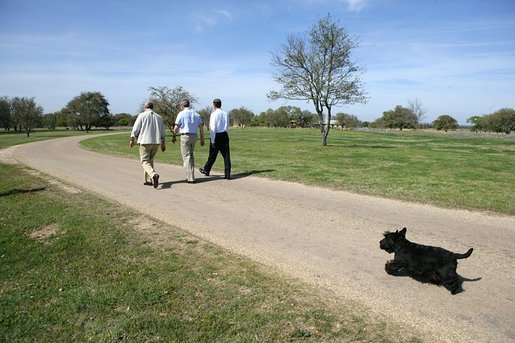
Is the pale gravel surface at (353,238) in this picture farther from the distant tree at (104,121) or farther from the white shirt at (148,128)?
the distant tree at (104,121)

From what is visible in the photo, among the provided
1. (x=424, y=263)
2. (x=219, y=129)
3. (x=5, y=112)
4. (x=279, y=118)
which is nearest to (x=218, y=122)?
(x=219, y=129)

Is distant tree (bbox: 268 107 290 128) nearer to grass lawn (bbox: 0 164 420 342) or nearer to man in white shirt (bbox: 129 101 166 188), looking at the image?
man in white shirt (bbox: 129 101 166 188)

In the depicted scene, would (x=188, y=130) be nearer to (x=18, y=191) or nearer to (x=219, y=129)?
(x=219, y=129)

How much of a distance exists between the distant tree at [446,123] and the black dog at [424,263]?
359ft

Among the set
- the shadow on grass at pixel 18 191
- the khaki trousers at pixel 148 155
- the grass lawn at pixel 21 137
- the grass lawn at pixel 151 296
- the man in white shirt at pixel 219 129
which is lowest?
the grass lawn at pixel 21 137

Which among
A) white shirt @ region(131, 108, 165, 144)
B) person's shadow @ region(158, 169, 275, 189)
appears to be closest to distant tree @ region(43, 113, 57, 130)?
person's shadow @ region(158, 169, 275, 189)

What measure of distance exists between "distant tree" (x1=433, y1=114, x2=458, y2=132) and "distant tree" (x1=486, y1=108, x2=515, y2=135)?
2008 centimetres

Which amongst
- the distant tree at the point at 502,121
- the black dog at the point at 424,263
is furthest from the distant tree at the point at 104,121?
the black dog at the point at 424,263

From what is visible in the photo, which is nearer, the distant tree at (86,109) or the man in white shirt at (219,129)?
the man in white shirt at (219,129)

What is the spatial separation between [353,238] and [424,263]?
1394mm

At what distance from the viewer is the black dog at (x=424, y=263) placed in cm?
354

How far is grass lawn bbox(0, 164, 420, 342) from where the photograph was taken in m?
2.93

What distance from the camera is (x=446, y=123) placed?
10031cm

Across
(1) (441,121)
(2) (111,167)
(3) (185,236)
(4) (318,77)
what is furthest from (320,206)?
(1) (441,121)
